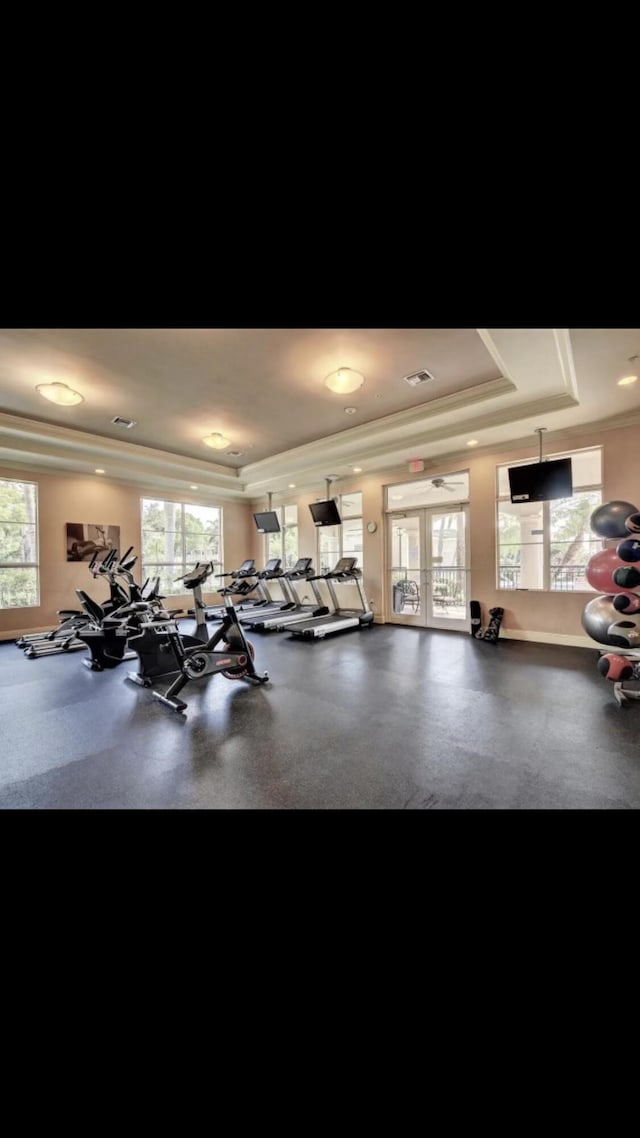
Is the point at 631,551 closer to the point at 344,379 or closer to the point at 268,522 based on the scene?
the point at 344,379

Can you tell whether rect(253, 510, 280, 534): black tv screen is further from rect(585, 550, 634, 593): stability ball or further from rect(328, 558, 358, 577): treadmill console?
rect(585, 550, 634, 593): stability ball

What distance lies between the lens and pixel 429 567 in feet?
24.0

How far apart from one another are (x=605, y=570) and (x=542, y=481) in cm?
172

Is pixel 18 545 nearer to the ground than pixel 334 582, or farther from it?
farther from it

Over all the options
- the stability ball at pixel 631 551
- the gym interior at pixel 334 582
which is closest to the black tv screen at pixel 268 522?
the gym interior at pixel 334 582

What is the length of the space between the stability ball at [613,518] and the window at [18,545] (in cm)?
872

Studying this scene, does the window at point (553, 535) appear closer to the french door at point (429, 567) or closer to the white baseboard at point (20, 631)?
the french door at point (429, 567)

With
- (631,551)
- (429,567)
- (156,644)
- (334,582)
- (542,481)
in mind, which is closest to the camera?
(631,551)

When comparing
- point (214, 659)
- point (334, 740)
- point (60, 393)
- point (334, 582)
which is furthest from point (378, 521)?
point (334, 740)
